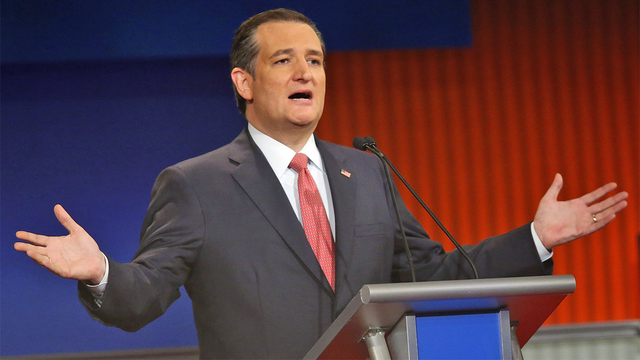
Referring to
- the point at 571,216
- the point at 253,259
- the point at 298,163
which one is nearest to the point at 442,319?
the point at 571,216

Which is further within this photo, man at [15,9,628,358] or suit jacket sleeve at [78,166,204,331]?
man at [15,9,628,358]

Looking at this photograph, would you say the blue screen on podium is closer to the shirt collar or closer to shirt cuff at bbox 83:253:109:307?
shirt cuff at bbox 83:253:109:307

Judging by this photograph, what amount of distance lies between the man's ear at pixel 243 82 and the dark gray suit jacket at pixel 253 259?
24cm

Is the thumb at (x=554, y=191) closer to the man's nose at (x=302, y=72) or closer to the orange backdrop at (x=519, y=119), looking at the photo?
the man's nose at (x=302, y=72)

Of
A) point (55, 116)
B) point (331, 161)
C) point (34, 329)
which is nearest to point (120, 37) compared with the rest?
point (55, 116)

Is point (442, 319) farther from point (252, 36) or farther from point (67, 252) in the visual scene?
point (252, 36)

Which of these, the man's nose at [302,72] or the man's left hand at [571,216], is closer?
the man's left hand at [571,216]

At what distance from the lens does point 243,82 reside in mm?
1943

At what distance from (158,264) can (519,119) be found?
2.93 metres

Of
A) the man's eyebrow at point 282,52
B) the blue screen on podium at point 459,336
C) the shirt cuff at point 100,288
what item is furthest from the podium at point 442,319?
the man's eyebrow at point 282,52

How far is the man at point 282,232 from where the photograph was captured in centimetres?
151

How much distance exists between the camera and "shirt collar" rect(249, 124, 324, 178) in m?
1.80

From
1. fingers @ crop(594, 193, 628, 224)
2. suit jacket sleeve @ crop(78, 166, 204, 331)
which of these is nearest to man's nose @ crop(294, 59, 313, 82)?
suit jacket sleeve @ crop(78, 166, 204, 331)

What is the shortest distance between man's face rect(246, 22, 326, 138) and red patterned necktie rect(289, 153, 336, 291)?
4.5 inches
